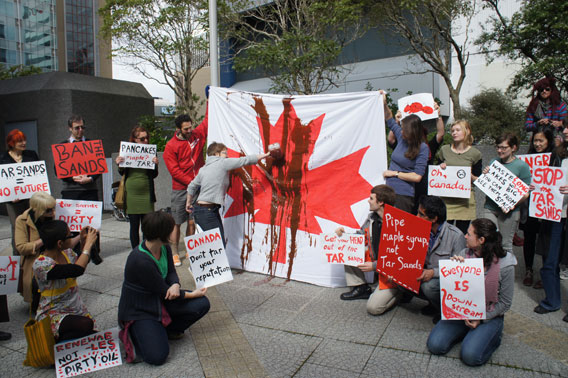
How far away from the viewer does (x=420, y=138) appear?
14.9ft

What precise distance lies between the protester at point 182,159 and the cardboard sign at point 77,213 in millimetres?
1280

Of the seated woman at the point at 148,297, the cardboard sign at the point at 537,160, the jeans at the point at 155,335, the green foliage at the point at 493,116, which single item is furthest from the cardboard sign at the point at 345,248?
the green foliage at the point at 493,116

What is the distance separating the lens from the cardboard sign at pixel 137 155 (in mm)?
5520

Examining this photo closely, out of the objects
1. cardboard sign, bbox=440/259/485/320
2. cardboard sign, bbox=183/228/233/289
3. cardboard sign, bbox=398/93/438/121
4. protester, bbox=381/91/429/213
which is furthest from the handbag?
cardboard sign, bbox=398/93/438/121

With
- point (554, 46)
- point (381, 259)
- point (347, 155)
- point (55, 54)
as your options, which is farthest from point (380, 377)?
point (55, 54)

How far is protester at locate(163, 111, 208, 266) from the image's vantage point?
5.79 metres

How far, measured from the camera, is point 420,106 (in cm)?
477

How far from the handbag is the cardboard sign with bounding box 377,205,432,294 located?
2641 mm

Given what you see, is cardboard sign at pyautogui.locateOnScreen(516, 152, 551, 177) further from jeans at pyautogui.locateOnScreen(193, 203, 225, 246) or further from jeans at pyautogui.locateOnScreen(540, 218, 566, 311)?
jeans at pyautogui.locateOnScreen(193, 203, 225, 246)

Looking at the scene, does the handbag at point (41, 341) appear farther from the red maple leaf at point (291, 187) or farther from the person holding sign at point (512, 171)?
the person holding sign at point (512, 171)

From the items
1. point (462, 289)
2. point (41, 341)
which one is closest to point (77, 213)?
point (41, 341)

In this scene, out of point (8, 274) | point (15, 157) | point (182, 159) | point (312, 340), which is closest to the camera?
point (8, 274)

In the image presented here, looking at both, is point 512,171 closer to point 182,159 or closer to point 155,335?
point 155,335

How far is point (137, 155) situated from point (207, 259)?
7.78 ft
